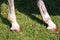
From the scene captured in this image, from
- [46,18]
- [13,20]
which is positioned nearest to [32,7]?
[46,18]

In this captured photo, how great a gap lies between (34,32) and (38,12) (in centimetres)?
88

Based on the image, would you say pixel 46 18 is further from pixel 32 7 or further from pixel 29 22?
pixel 32 7

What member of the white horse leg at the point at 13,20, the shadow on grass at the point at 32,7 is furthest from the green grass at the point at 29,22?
the white horse leg at the point at 13,20

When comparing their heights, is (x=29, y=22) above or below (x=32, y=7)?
below

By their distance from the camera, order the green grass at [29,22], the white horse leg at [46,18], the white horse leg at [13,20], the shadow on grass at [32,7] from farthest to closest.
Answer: the shadow on grass at [32,7] → the white horse leg at [46,18] → the white horse leg at [13,20] → the green grass at [29,22]

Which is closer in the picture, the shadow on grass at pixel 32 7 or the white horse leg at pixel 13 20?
the white horse leg at pixel 13 20

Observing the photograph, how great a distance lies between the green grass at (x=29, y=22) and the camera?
4.87m

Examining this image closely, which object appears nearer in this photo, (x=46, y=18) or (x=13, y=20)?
(x=13, y=20)

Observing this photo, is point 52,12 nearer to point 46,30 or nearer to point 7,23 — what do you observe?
point 46,30

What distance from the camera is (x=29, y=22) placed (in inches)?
209

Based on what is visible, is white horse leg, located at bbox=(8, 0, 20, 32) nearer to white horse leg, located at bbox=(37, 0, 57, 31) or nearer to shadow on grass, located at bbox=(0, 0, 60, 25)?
shadow on grass, located at bbox=(0, 0, 60, 25)

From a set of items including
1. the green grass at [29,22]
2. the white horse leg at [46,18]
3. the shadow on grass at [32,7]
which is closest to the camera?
the green grass at [29,22]

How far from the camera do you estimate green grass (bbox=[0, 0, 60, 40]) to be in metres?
4.87

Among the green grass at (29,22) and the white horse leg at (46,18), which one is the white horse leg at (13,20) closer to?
the green grass at (29,22)
